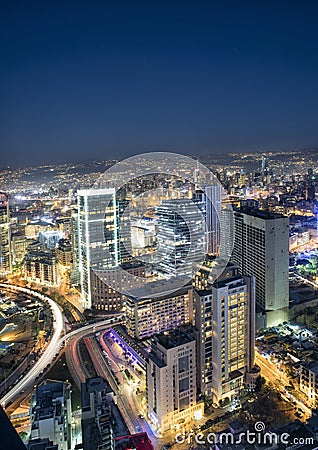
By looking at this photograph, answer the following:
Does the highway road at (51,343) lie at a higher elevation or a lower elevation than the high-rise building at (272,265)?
lower

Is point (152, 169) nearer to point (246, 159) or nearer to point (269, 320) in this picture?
point (269, 320)

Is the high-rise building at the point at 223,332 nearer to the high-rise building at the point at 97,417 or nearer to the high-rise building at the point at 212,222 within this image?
the high-rise building at the point at 97,417

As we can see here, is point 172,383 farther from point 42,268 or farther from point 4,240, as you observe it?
point 4,240

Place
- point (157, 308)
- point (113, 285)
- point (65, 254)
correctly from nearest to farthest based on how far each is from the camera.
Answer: point (157, 308), point (113, 285), point (65, 254)

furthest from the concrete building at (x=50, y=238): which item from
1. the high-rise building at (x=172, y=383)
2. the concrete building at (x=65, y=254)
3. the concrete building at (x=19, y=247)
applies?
the high-rise building at (x=172, y=383)

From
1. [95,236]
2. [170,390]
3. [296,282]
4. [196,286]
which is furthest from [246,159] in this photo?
[170,390]

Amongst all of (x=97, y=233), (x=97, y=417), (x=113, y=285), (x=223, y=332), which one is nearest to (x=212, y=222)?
(x=97, y=233)
